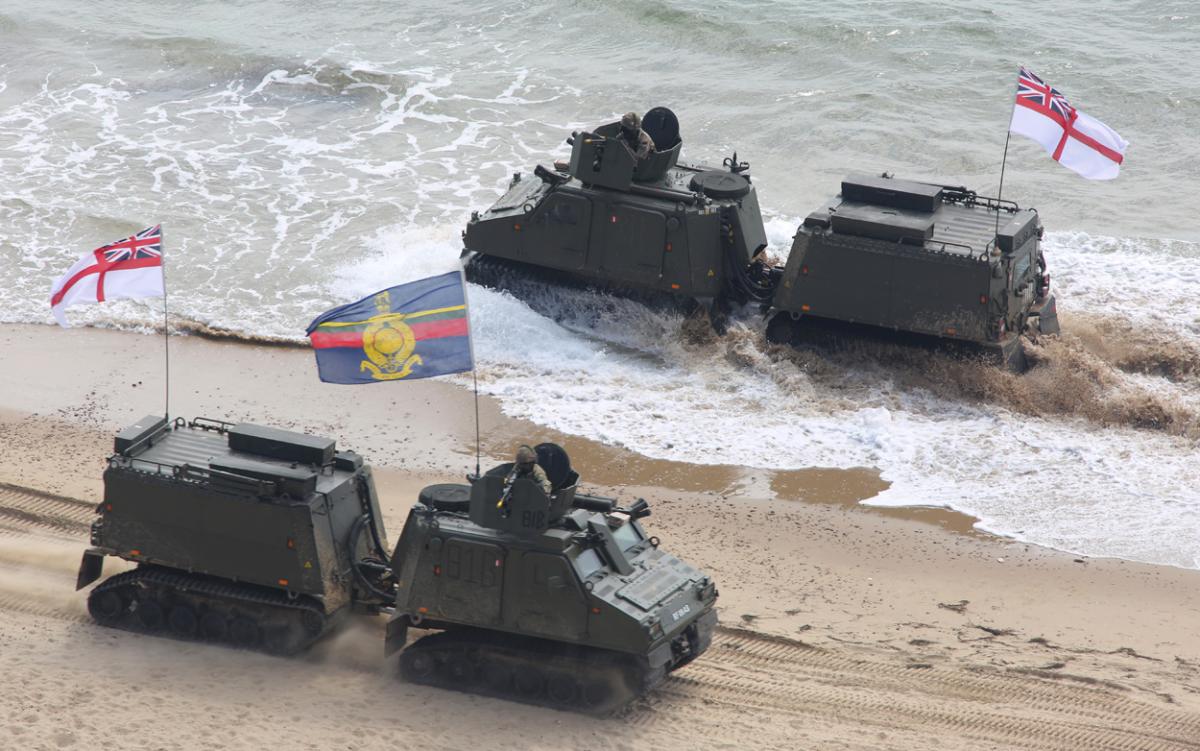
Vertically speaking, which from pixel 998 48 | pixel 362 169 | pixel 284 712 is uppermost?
pixel 998 48

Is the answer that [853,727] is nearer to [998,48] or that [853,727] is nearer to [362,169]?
[362,169]

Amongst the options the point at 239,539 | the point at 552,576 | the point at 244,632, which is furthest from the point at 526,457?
the point at 244,632

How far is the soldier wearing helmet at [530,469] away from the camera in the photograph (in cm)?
1126

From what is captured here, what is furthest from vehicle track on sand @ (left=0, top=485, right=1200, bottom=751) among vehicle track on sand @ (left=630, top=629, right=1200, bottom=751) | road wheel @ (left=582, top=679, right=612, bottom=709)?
road wheel @ (left=582, top=679, right=612, bottom=709)

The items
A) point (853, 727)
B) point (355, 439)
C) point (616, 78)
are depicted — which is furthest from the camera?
point (616, 78)

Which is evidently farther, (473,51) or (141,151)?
(473,51)

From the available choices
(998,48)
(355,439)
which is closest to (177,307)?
(355,439)

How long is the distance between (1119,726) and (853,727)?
194 cm

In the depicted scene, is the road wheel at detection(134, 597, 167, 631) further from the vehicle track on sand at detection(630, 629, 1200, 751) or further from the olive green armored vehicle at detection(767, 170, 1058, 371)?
the olive green armored vehicle at detection(767, 170, 1058, 371)

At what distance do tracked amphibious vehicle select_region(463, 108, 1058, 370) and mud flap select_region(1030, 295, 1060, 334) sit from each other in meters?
0.02

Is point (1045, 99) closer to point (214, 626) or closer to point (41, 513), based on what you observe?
point (214, 626)

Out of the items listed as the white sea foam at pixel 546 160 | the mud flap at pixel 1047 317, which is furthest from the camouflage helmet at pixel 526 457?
the mud flap at pixel 1047 317

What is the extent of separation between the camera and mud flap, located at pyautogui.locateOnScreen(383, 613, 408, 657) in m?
11.7

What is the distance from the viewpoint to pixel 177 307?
65.8 feet
